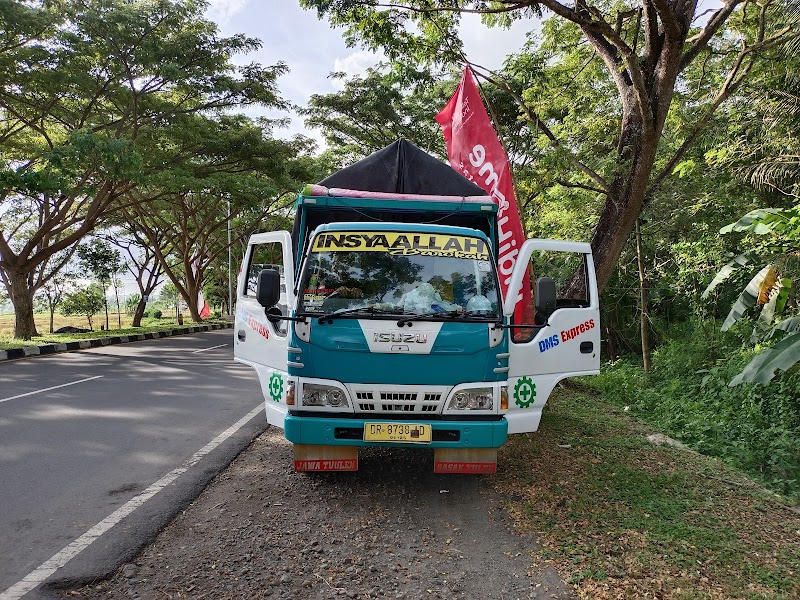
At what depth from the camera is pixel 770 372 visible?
18.4ft

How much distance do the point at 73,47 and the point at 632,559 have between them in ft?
51.7

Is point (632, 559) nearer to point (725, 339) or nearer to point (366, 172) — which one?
point (366, 172)

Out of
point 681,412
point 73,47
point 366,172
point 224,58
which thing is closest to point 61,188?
point 73,47

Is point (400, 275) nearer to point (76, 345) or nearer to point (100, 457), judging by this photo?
point (100, 457)

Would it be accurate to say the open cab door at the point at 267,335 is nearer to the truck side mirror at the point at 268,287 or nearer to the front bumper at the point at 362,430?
the truck side mirror at the point at 268,287

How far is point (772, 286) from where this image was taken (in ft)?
24.0

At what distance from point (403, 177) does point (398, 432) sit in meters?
3.09

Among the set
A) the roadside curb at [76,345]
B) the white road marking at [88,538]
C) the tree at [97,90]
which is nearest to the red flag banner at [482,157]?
the white road marking at [88,538]

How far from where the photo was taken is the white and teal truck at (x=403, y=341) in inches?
169

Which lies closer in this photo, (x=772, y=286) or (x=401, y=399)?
(x=401, y=399)

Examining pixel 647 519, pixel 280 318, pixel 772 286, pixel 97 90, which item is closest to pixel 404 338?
pixel 280 318

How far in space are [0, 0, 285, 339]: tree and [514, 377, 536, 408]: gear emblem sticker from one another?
11.6 meters

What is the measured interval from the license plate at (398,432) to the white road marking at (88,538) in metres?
1.71

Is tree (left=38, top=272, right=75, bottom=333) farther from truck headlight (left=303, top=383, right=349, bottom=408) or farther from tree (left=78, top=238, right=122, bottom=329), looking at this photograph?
truck headlight (left=303, top=383, right=349, bottom=408)
